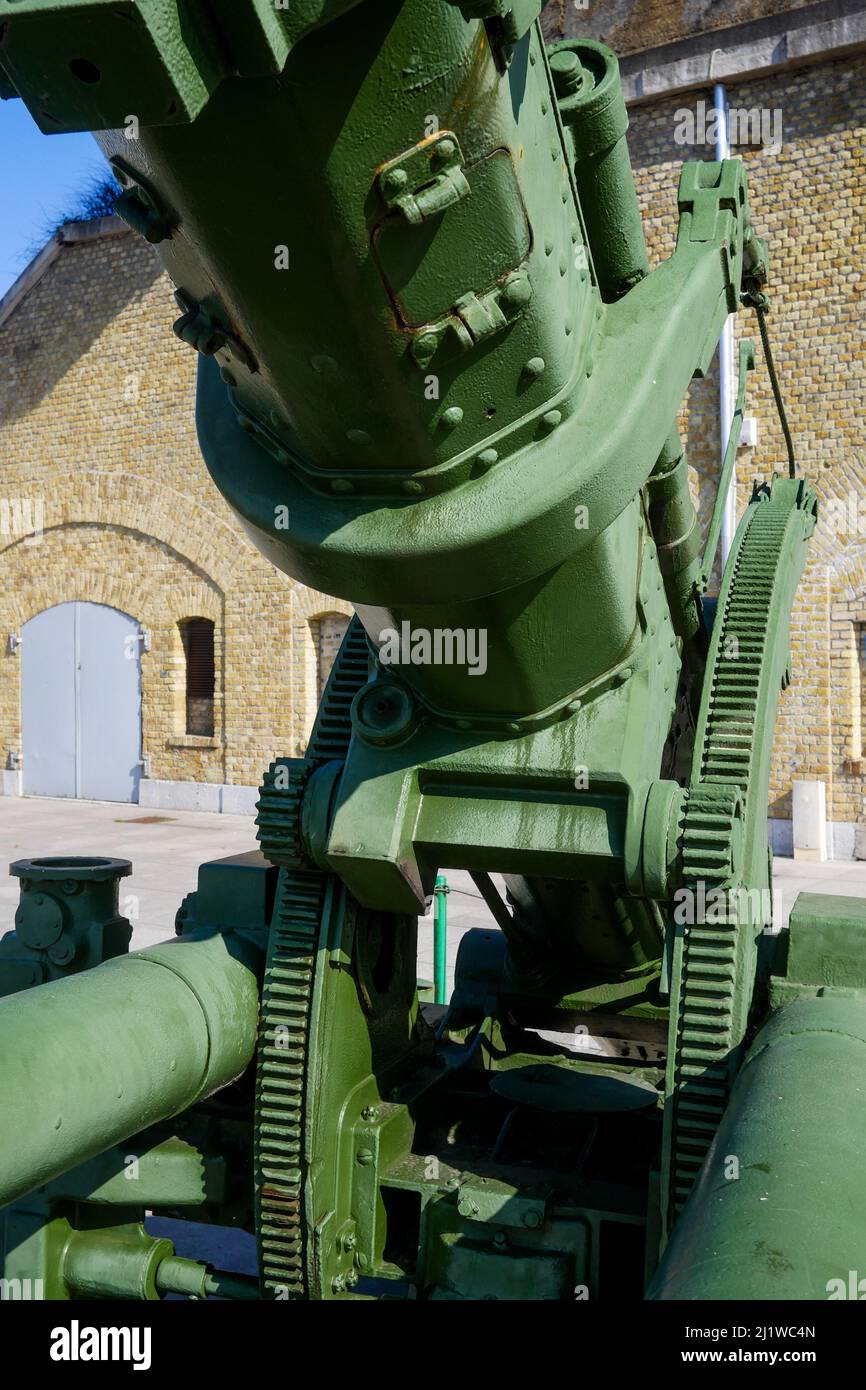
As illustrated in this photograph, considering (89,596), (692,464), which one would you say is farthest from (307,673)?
(692,464)

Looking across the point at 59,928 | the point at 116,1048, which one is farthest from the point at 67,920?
the point at 116,1048

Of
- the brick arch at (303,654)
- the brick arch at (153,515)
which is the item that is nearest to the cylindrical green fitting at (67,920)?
the brick arch at (303,654)

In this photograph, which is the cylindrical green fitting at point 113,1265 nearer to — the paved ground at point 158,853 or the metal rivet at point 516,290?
the metal rivet at point 516,290

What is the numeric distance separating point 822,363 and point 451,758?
33.8 feet

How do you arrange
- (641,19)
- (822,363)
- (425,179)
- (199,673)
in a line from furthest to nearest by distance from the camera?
(199,673) → (641,19) → (822,363) → (425,179)

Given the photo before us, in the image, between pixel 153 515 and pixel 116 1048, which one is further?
pixel 153 515

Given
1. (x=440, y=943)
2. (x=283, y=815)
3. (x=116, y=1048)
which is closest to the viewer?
(x=116, y=1048)

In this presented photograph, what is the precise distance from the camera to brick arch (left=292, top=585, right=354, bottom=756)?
1538cm

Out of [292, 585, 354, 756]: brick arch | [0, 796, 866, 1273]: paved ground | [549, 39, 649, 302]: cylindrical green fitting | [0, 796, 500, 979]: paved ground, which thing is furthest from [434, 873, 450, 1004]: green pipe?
[292, 585, 354, 756]: brick arch

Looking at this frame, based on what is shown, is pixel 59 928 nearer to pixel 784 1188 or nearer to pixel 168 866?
pixel 784 1188

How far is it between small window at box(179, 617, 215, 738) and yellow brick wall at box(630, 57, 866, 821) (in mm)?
7505

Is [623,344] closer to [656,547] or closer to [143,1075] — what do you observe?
[656,547]

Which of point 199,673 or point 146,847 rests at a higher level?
point 199,673

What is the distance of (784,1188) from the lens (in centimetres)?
170
